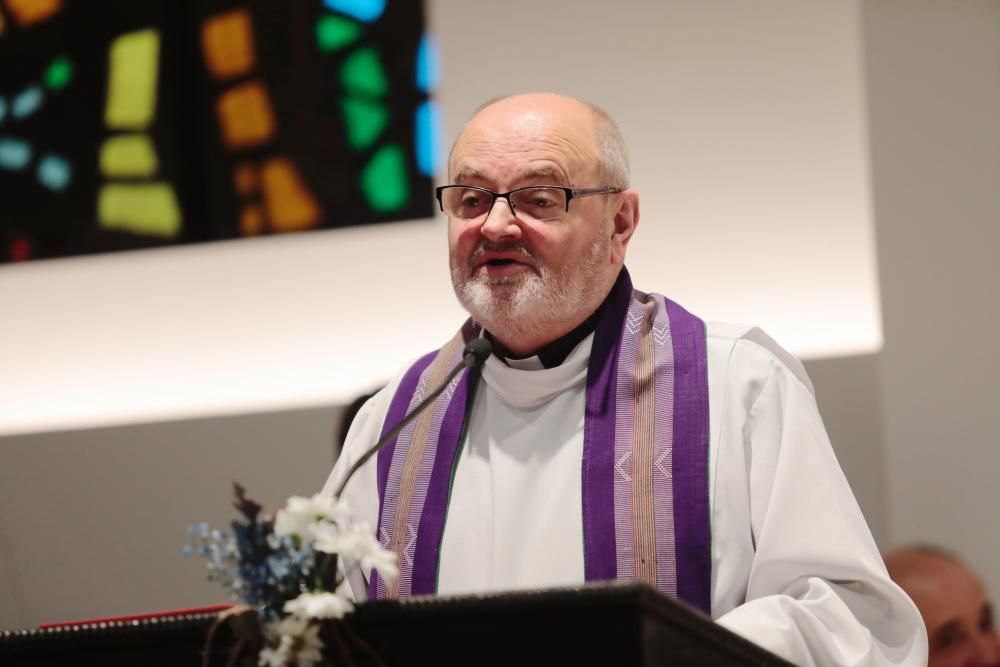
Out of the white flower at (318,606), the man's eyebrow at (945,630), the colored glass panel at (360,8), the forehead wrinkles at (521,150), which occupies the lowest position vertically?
the man's eyebrow at (945,630)

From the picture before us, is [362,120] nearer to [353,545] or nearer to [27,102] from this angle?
[27,102]

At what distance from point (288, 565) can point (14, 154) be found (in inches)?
164

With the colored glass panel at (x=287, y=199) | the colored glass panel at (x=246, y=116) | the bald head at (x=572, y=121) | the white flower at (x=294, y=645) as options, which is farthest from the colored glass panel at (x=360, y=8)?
the white flower at (x=294, y=645)

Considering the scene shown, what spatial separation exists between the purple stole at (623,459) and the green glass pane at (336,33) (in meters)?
2.48

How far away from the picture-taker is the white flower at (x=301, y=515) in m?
1.82

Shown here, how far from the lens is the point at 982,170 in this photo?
16.2ft

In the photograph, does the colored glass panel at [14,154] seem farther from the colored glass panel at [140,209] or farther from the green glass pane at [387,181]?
the green glass pane at [387,181]

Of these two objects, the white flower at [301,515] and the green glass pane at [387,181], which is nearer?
the white flower at [301,515]

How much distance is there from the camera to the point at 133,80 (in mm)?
5480

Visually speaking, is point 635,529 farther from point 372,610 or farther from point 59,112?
point 59,112

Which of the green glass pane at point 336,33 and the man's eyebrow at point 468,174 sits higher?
the green glass pane at point 336,33

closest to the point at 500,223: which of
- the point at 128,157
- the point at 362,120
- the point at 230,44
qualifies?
the point at 362,120

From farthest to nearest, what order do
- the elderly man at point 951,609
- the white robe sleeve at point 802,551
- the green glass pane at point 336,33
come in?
the green glass pane at point 336,33 < the elderly man at point 951,609 < the white robe sleeve at point 802,551

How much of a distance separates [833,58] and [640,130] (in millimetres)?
717
